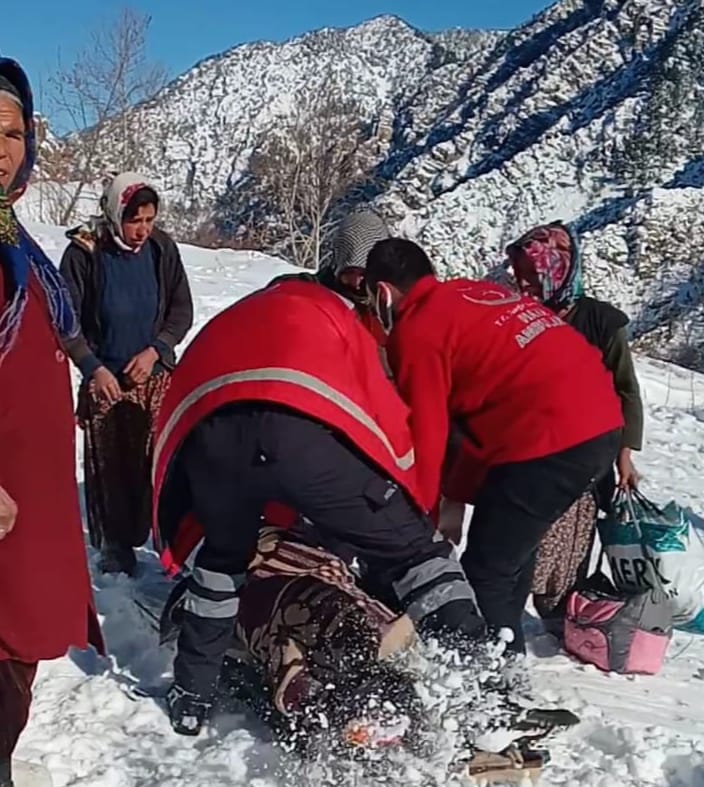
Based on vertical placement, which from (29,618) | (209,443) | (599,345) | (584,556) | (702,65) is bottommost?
(584,556)

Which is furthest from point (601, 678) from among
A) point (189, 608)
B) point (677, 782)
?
point (189, 608)

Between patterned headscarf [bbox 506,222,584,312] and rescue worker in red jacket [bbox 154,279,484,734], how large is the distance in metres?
0.90

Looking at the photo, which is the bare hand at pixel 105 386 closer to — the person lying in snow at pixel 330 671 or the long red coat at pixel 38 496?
the person lying in snow at pixel 330 671

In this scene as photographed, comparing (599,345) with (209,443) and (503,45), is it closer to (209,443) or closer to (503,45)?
(209,443)

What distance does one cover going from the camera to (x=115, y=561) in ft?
14.2

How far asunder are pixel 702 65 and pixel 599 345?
75.2 m

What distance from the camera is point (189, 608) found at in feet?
10.1

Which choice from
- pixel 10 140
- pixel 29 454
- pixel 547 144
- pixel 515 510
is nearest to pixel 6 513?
pixel 29 454

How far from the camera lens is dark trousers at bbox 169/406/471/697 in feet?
8.95

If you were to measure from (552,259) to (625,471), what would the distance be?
0.81 meters

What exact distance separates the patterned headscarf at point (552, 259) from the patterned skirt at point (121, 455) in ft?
4.96

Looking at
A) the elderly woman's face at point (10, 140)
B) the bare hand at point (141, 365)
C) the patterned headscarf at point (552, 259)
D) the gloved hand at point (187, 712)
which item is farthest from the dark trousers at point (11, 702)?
the patterned headscarf at point (552, 259)

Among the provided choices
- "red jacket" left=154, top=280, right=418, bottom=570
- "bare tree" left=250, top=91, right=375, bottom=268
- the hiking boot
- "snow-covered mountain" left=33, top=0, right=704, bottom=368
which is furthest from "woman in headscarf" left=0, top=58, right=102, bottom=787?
"snow-covered mountain" left=33, top=0, right=704, bottom=368

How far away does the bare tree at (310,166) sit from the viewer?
93.2ft
